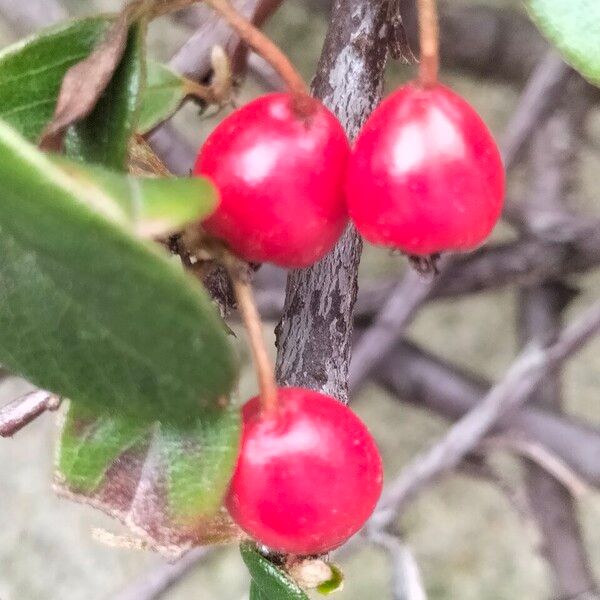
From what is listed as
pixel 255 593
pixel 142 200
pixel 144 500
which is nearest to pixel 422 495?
pixel 255 593

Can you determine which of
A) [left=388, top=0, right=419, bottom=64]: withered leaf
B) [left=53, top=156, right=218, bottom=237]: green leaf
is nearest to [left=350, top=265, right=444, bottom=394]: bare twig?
[left=388, top=0, right=419, bottom=64]: withered leaf

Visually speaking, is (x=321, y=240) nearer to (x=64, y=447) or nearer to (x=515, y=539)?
(x=64, y=447)

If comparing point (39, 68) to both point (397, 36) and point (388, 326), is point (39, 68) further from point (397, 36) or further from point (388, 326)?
point (388, 326)

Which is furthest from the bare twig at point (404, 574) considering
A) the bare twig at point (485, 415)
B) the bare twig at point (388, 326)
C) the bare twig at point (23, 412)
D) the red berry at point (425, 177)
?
the red berry at point (425, 177)

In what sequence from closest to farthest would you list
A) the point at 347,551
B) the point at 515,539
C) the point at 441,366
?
the point at 347,551 → the point at 441,366 → the point at 515,539

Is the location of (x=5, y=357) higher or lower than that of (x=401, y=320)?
higher

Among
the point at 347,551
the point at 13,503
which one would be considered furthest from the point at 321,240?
the point at 13,503

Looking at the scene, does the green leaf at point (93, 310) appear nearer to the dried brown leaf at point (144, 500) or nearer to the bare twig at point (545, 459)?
the dried brown leaf at point (144, 500)

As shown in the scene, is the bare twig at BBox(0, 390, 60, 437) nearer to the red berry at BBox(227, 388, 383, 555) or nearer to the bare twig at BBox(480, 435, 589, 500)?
the red berry at BBox(227, 388, 383, 555)
